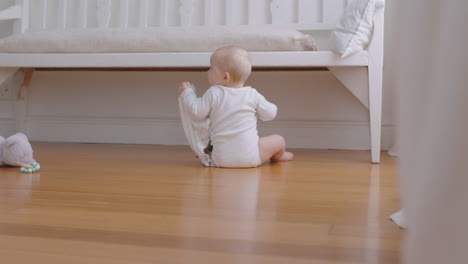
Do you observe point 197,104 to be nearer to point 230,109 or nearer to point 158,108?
point 230,109

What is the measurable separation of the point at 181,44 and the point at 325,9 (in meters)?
0.87

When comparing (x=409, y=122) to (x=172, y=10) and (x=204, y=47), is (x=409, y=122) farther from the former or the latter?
(x=172, y=10)

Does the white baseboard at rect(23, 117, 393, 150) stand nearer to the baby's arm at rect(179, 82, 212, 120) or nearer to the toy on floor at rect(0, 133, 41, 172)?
the baby's arm at rect(179, 82, 212, 120)

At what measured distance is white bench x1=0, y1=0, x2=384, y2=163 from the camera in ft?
6.34

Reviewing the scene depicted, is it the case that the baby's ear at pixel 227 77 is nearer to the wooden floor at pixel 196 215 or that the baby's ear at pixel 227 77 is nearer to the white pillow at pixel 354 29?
the wooden floor at pixel 196 215

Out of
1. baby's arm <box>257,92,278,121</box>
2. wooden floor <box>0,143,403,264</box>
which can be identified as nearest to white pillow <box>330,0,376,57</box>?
baby's arm <box>257,92,278,121</box>

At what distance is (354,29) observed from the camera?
1882 millimetres

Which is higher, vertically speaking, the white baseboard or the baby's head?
the baby's head

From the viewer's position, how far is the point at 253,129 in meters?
1.75

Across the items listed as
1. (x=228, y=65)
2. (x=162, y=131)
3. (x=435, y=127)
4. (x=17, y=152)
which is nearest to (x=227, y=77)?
(x=228, y=65)

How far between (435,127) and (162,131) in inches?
94.5

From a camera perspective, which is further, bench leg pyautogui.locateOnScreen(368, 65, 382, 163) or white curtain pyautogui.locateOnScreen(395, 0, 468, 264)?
bench leg pyautogui.locateOnScreen(368, 65, 382, 163)

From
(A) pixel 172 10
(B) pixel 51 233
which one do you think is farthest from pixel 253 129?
(A) pixel 172 10

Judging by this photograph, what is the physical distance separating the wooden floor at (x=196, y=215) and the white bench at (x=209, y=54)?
1.50 feet
